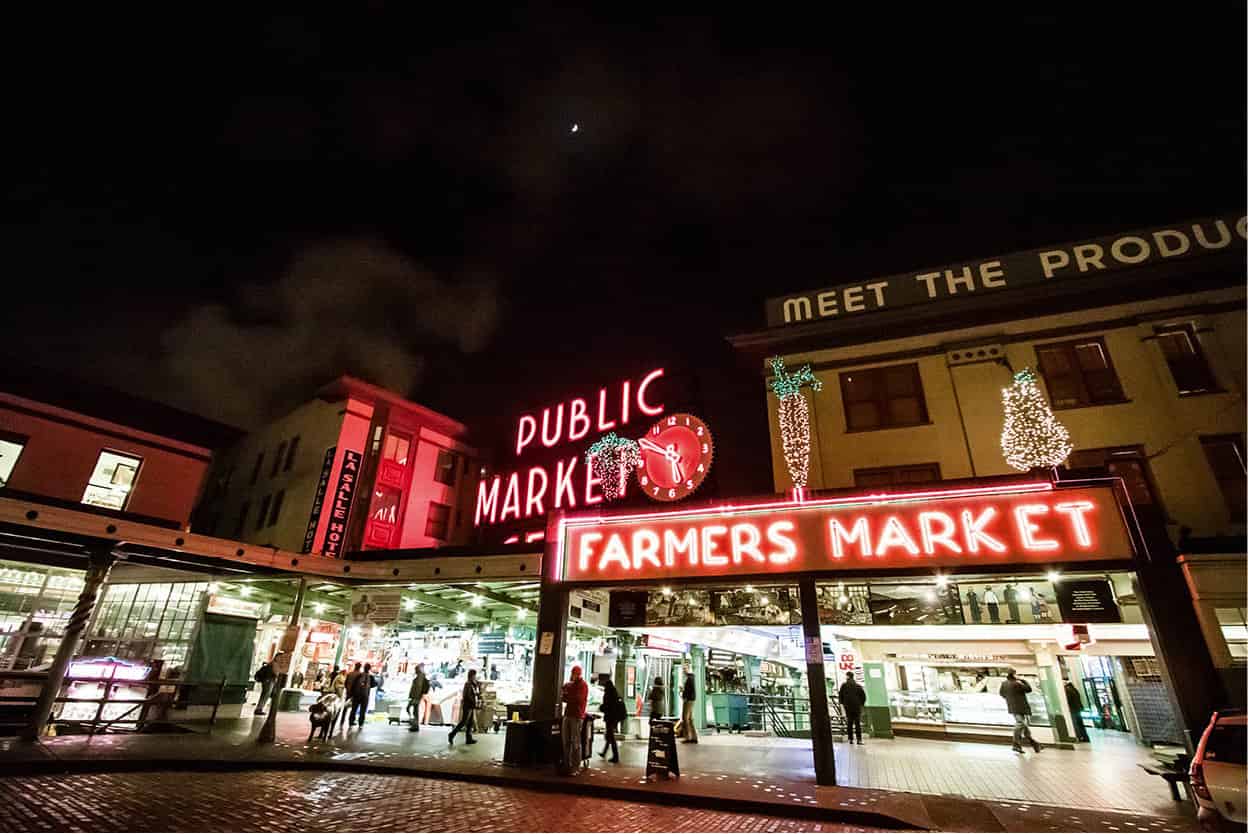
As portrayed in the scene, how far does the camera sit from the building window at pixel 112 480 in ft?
72.8

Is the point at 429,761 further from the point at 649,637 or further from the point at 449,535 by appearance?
the point at 449,535

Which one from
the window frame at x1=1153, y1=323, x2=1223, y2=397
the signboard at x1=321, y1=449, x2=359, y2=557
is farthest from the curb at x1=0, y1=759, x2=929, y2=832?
the signboard at x1=321, y1=449, x2=359, y2=557

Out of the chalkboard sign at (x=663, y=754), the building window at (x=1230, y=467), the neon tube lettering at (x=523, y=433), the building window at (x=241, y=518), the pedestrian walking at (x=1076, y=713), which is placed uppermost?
the neon tube lettering at (x=523, y=433)

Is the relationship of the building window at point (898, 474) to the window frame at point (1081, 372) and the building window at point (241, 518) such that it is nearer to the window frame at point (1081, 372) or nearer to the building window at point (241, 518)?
the window frame at point (1081, 372)

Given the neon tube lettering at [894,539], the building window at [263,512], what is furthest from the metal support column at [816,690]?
the building window at [263,512]

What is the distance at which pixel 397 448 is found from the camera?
32156mm

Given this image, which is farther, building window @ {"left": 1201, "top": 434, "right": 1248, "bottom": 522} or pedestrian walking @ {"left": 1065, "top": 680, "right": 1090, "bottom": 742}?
pedestrian walking @ {"left": 1065, "top": 680, "right": 1090, "bottom": 742}

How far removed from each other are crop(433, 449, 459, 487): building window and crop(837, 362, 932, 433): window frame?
23735 millimetres

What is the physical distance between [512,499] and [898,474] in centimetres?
1350

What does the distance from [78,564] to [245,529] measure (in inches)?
548

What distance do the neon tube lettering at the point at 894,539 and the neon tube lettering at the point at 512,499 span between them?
44.6 feet

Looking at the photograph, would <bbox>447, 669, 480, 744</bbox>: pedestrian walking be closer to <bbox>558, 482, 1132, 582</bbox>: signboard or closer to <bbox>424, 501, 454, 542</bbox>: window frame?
<bbox>558, 482, 1132, 582</bbox>: signboard

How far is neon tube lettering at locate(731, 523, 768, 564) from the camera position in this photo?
42.8ft

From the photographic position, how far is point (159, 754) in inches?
441
